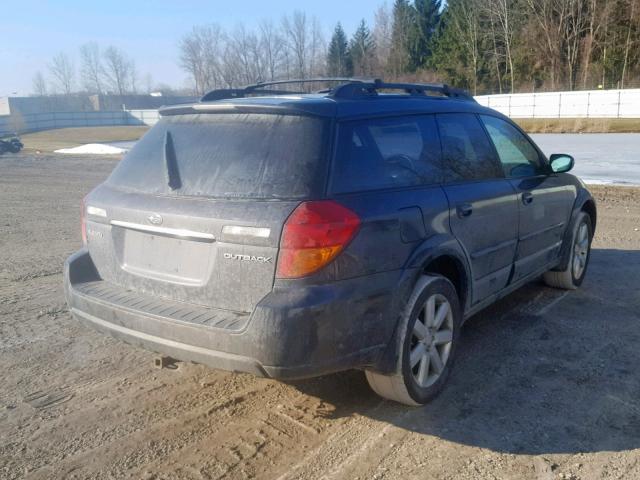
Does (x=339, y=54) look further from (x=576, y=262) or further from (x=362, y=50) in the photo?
(x=576, y=262)

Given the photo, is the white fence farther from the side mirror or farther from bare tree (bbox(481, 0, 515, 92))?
the side mirror

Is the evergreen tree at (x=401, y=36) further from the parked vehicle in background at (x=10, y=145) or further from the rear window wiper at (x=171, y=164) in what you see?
the rear window wiper at (x=171, y=164)

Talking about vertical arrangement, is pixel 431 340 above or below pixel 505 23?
below

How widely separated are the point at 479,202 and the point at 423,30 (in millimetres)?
73844

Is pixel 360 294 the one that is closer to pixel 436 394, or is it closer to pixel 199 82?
pixel 436 394

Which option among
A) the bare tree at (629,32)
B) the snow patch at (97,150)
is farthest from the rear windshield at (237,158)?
the bare tree at (629,32)

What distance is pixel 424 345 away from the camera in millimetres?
3646

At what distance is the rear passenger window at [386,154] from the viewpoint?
331 centimetres

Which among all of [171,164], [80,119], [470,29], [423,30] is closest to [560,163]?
[171,164]

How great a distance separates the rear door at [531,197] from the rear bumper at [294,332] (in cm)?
186

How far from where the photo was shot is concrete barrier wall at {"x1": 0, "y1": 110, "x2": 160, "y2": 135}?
53.4 m

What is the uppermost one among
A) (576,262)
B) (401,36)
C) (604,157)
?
(401,36)

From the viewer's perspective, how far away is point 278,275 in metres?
2.99

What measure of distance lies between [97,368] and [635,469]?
3.32m
